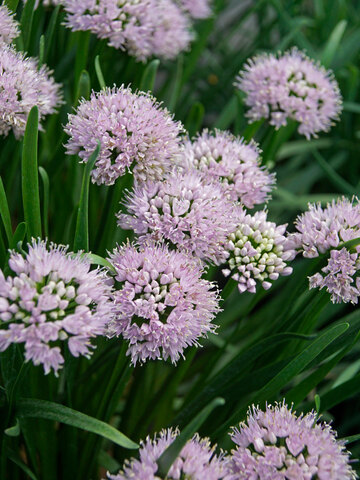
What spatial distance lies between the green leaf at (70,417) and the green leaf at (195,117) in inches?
29.9

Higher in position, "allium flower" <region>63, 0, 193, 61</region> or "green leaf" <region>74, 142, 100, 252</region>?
"allium flower" <region>63, 0, 193, 61</region>

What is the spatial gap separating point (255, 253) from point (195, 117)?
0.55 meters

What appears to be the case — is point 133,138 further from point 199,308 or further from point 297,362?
point 297,362

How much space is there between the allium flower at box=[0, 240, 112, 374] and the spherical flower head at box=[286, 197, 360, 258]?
0.34 meters

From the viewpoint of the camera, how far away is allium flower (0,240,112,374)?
2.03ft

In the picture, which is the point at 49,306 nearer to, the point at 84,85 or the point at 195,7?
the point at 84,85

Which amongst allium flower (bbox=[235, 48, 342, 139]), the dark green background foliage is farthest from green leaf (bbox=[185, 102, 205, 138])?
allium flower (bbox=[235, 48, 342, 139])

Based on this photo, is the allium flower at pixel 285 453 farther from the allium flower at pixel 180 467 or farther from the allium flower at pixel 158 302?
the allium flower at pixel 158 302

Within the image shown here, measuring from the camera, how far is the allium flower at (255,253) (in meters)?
0.84

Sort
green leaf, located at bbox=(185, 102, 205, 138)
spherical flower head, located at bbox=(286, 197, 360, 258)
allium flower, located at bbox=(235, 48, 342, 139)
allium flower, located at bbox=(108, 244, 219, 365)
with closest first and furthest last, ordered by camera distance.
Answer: allium flower, located at bbox=(108, 244, 219, 365)
spherical flower head, located at bbox=(286, 197, 360, 258)
allium flower, located at bbox=(235, 48, 342, 139)
green leaf, located at bbox=(185, 102, 205, 138)

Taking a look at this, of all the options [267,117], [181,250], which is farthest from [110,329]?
[267,117]

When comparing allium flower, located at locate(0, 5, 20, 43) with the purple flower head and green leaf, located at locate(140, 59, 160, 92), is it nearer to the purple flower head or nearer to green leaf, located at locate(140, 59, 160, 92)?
green leaf, located at locate(140, 59, 160, 92)

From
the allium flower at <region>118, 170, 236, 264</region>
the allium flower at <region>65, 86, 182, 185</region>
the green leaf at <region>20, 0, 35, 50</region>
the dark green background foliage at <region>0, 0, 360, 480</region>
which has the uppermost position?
the green leaf at <region>20, 0, 35, 50</region>

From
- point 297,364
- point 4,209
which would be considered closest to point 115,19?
A: point 4,209
